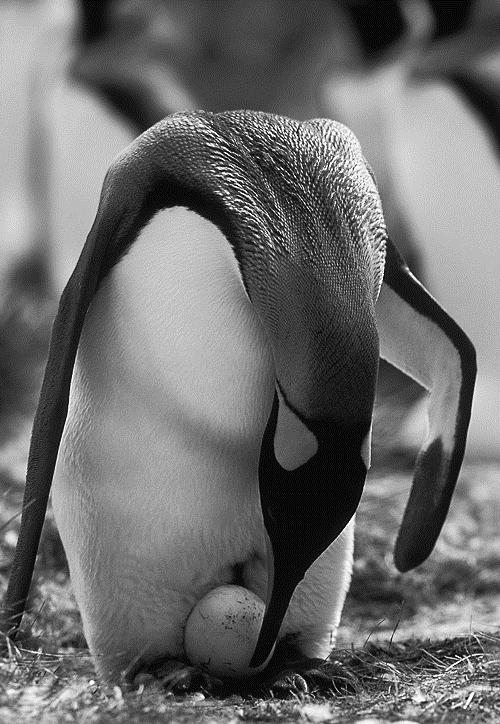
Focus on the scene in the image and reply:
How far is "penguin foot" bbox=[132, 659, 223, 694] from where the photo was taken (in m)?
2.50

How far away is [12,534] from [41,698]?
55.6 inches

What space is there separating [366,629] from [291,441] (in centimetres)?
130

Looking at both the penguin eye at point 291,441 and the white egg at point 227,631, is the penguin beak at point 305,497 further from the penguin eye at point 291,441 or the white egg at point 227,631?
the white egg at point 227,631

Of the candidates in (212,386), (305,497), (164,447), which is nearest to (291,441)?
(305,497)

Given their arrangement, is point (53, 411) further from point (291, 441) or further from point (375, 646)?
point (375, 646)

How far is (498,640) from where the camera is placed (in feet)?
9.36

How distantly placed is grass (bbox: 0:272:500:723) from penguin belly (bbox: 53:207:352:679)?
14cm

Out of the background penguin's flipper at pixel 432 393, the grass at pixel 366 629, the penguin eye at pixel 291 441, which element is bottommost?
the grass at pixel 366 629

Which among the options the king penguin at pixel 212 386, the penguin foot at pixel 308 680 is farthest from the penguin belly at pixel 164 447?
the penguin foot at pixel 308 680

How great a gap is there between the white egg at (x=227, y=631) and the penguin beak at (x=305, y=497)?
121 mm

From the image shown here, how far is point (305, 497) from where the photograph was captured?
7.38ft

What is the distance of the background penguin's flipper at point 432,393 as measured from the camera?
2.89 meters

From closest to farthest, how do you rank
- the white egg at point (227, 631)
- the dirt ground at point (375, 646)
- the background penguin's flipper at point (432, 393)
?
the dirt ground at point (375, 646)
the white egg at point (227, 631)
the background penguin's flipper at point (432, 393)

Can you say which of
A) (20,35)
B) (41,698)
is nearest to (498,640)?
(41,698)
